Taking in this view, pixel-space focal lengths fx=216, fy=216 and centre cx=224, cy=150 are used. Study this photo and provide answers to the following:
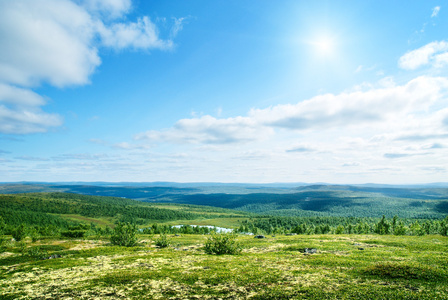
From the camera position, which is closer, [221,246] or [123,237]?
[221,246]

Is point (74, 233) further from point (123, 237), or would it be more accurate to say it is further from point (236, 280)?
point (236, 280)

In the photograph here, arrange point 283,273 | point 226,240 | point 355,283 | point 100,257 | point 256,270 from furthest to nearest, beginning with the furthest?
point 226,240
point 100,257
point 256,270
point 283,273
point 355,283

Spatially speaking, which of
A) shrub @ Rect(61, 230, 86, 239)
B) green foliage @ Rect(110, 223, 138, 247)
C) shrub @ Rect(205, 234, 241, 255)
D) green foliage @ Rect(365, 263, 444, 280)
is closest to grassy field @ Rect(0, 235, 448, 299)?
green foliage @ Rect(365, 263, 444, 280)

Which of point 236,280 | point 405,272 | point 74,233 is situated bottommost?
point 74,233

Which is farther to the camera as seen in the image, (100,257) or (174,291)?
(100,257)

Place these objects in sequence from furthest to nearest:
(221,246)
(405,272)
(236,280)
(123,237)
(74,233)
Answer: (74,233), (123,237), (221,246), (236,280), (405,272)

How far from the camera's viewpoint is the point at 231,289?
798 inches

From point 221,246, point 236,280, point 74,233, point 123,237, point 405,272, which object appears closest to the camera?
point 405,272

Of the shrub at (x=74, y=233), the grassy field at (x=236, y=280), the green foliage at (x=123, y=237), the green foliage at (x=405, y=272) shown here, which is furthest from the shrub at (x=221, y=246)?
the shrub at (x=74, y=233)

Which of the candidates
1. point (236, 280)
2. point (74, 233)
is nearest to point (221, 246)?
point (236, 280)

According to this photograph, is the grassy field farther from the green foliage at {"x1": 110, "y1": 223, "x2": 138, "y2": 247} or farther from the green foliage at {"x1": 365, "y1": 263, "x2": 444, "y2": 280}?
the green foliage at {"x1": 110, "y1": 223, "x2": 138, "y2": 247}

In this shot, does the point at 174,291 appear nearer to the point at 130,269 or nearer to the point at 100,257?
the point at 130,269

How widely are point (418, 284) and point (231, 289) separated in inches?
640

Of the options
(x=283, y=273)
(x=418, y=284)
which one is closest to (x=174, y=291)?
(x=283, y=273)
